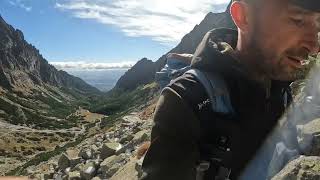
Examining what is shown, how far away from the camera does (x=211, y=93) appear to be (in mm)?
2102

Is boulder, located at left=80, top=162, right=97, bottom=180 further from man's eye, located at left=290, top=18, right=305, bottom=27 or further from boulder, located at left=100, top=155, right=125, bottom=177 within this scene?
Result: man's eye, located at left=290, top=18, right=305, bottom=27

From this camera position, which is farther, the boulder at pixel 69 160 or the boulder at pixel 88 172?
the boulder at pixel 69 160

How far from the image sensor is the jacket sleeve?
2.05 metres

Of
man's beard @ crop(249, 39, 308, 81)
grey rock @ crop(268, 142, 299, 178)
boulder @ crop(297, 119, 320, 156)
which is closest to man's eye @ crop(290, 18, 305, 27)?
man's beard @ crop(249, 39, 308, 81)

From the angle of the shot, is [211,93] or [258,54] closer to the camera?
[211,93]

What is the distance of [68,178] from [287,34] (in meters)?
16.8

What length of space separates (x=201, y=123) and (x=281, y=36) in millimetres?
550

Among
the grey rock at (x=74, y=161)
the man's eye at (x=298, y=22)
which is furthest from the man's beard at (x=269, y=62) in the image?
the grey rock at (x=74, y=161)

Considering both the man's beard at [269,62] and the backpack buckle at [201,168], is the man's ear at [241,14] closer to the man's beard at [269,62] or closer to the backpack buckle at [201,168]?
the man's beard at [269,62]

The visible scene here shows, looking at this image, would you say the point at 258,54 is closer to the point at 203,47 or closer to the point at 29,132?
the point at 203,47

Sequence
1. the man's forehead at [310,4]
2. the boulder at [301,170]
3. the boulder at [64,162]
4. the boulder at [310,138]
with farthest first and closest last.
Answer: the boulder at [64,162] → the boulder at [310,138] → the boulder at [301,170] → the man's forehead at [310,4]

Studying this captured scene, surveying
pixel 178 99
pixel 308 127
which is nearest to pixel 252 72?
pixel 178 99

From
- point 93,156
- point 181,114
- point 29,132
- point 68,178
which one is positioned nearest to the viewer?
point 181,114

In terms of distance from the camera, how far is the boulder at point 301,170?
484 centimetres
